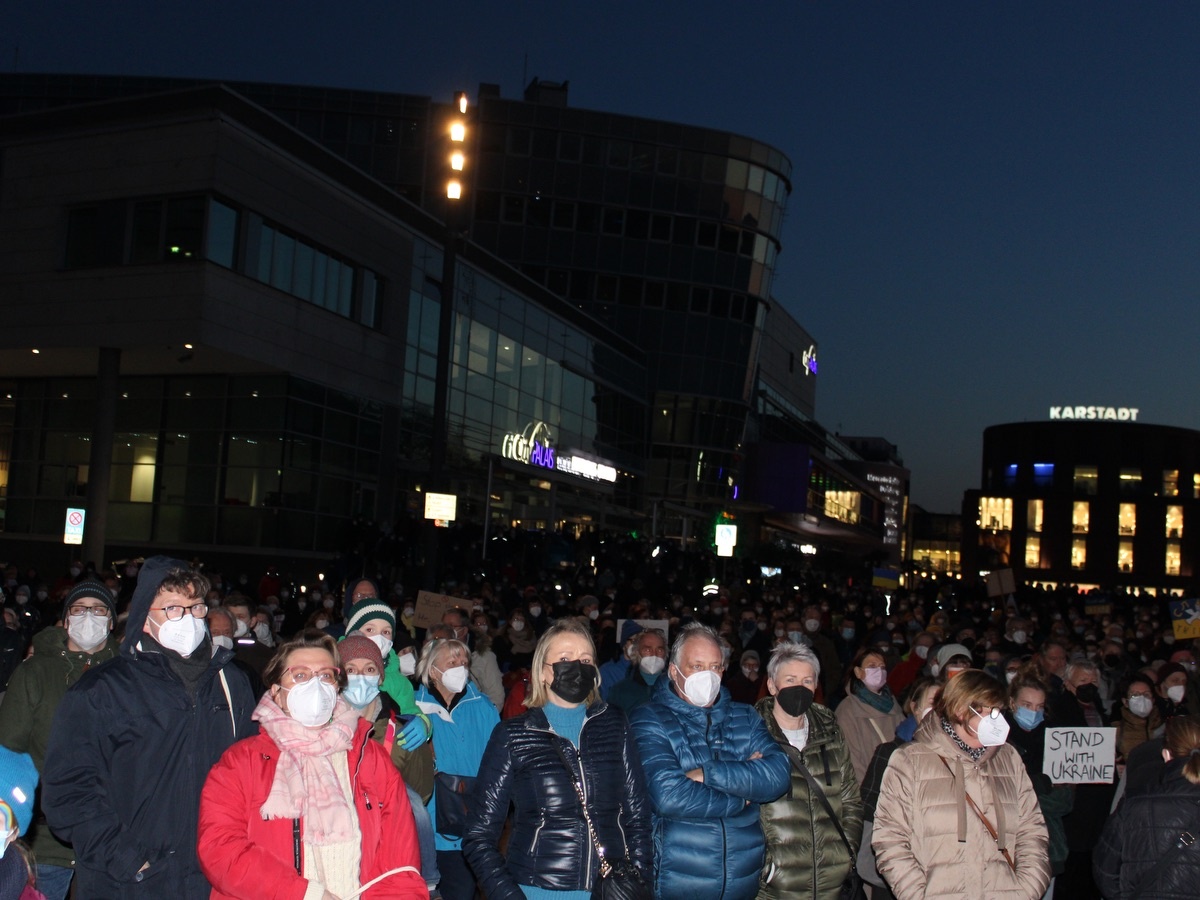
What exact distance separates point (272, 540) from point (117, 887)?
2855 cm

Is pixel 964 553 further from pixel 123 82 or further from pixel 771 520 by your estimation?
pixel 123 82

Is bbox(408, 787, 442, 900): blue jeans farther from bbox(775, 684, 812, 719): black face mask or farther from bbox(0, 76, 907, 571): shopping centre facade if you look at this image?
bbox(0, 76, 907, 571): shopping centre facade

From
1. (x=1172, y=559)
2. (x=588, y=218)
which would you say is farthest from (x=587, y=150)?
(x=1172, y=559)

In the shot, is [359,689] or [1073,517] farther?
[1073,517]

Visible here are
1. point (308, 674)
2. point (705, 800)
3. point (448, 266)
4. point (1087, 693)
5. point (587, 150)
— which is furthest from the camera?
point (587, 150)

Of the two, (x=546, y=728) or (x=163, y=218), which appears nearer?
(x=546, y=728)

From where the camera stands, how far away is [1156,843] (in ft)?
19.0

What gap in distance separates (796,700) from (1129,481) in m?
149

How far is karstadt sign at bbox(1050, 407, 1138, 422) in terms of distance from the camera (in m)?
163

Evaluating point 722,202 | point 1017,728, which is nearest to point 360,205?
point 722,202

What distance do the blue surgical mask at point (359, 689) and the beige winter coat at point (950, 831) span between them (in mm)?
2263

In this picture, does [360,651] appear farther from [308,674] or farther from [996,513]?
[996,513]

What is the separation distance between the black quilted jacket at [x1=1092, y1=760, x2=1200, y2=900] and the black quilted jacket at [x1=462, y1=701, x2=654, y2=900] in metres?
2.18

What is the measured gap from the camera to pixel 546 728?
5375 mm
